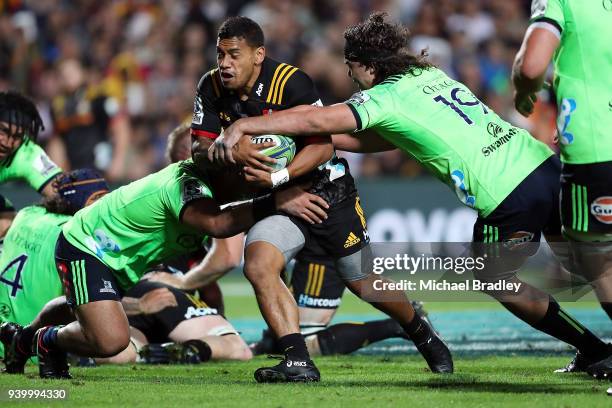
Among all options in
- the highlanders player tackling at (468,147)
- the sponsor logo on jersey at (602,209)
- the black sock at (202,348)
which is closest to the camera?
the sponsor logo on jersey at (602,209)

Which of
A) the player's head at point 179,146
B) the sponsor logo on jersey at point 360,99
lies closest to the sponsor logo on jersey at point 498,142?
the sponsor logo on jersey at point 360,99

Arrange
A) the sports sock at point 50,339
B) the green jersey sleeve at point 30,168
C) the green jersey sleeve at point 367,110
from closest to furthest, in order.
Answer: the green jersey sleeve at point 367,110 → the sports sock at point 50,339 → the green jersey sleeve at point 30,168

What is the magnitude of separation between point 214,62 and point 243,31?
9859 millimetres

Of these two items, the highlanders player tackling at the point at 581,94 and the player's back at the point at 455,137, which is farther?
the player's back at the point at 455,137

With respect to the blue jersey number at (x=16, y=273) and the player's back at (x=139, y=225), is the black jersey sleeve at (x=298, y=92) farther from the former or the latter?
the blue jersey number at (x=16, y=273)

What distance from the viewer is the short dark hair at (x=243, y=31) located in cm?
635

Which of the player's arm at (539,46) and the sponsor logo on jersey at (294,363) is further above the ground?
the player's arm at (539,46)

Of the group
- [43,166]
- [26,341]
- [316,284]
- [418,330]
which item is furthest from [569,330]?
[43,166]

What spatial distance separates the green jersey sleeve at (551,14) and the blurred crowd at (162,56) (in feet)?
29.5

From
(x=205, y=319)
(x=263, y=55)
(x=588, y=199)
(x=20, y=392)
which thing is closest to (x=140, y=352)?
(x=205, y=319)

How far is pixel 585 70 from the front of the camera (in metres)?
5.30

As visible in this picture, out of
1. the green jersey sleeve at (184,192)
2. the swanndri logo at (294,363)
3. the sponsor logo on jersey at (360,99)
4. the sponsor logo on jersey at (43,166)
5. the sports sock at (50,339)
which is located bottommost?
the swanndri logo at (294,363)

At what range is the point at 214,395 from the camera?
18.1ft

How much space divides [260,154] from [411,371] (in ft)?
5.87
